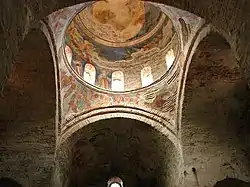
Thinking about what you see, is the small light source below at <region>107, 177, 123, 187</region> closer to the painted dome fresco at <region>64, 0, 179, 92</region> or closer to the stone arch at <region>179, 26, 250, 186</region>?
the painted dome fresco at <region>64, 0, 179, 92</region>

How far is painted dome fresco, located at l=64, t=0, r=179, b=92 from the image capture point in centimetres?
973

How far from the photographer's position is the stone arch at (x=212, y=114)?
7538mm

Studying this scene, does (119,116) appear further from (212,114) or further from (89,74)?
(212,114)

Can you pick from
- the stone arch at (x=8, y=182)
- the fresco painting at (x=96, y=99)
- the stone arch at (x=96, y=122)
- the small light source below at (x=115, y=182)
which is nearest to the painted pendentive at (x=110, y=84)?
the fresco painting at (x=96, y=99)

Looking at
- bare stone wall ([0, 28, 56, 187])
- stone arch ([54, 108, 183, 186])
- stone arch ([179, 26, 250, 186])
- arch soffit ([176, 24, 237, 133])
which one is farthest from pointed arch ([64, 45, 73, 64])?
stone arch ([179, 26, 250, 186])

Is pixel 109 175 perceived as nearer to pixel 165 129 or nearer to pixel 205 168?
pixel 165 129

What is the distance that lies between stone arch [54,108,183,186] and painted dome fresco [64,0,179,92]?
0.87 meters

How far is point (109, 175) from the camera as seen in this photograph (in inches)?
409

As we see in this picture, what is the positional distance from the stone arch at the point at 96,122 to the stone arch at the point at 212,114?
1.10 ft

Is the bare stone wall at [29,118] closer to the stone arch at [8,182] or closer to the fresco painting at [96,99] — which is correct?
the stone arch at [8,182]

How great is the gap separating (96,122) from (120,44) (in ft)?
9.17

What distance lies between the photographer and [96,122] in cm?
901

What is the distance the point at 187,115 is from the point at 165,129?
0.68 meters

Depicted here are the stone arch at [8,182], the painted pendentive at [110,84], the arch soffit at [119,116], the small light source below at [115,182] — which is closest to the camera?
the stone arch at [8,182]
